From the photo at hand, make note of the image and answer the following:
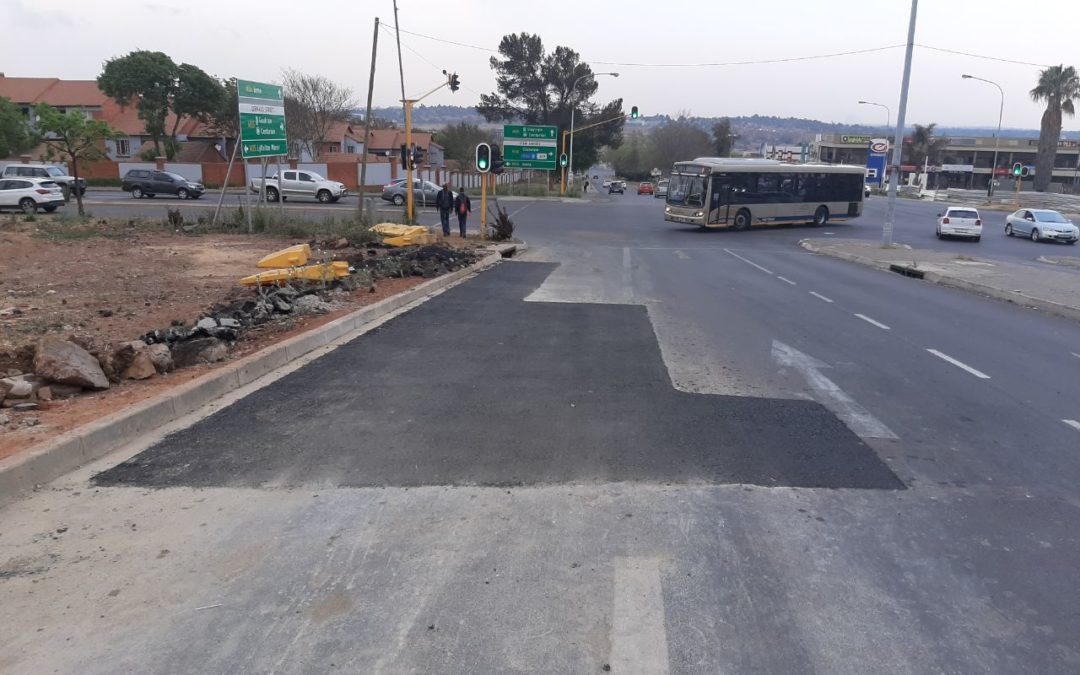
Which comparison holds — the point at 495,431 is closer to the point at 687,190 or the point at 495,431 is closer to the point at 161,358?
the point at 161,358

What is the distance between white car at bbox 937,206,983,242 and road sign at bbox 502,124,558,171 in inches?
1020

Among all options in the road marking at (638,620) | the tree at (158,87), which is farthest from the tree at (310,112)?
the road marking at (638,620)

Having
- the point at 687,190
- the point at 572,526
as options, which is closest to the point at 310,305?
the point at 572,526

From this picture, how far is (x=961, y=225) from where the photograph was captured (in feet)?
110

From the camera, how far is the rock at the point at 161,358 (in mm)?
7711

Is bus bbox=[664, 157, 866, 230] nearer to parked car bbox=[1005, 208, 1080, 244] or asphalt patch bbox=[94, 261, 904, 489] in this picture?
parked car bbox=[1005, 208, 1080, 244]

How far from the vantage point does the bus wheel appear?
39.5 metres

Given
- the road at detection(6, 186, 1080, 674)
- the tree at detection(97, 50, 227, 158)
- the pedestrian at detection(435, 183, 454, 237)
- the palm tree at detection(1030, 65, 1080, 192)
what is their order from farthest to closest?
the palm tree at detection(1030, 65, 1080, 192), the tree at detection(97, 50, 227, 158), the pedestrian at detection(435, 183, 454, 237), the road at detection(6, 186, 1080, 674)

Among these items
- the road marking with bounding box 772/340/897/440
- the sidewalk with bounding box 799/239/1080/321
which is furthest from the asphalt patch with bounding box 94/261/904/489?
the sidewalk with bounding box 799/239/1080/321

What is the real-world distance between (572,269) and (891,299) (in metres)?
7.40

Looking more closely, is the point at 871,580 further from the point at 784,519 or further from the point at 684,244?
the point at 684,244

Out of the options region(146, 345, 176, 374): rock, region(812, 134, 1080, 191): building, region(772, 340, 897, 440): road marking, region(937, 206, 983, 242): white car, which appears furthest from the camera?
region(812, 134, 1080, 191): building

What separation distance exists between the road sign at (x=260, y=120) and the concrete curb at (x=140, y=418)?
47.1 feet

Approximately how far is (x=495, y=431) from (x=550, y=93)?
86.5 metres
